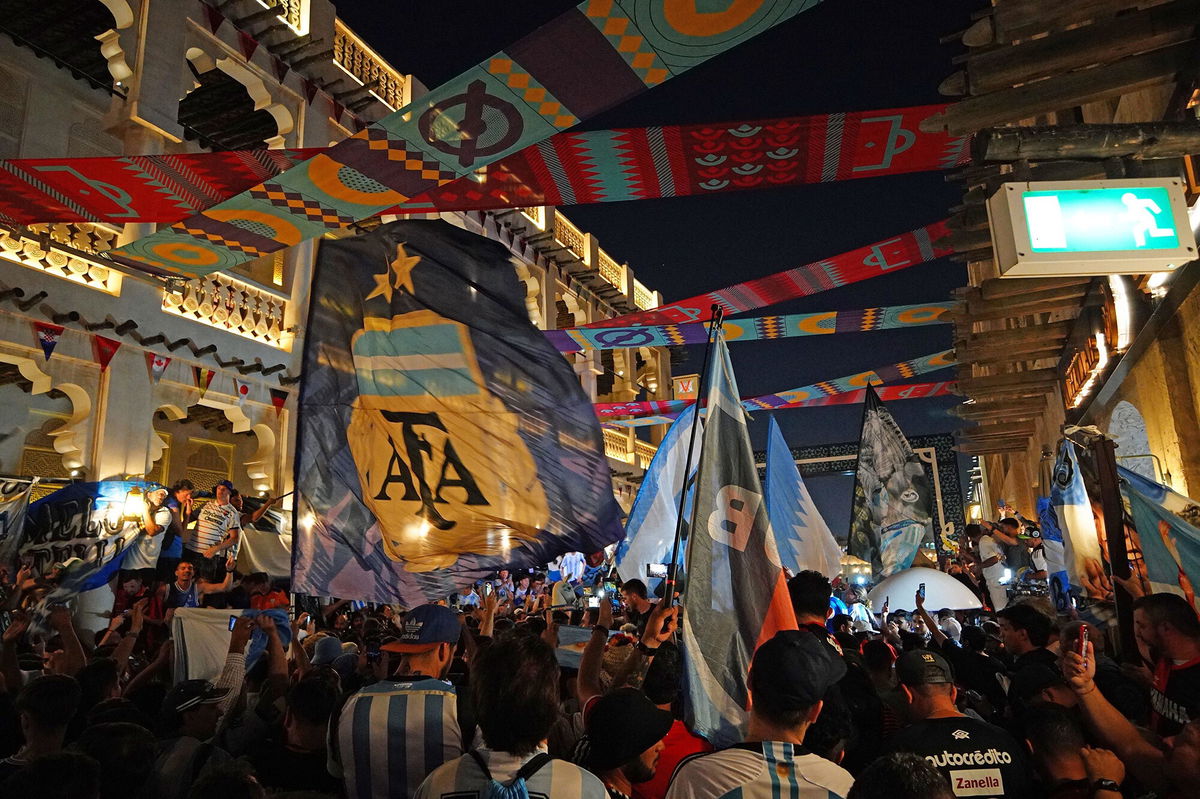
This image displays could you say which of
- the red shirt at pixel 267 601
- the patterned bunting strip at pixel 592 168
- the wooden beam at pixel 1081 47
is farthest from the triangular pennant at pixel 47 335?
the wooden beam at pixel 1081 47

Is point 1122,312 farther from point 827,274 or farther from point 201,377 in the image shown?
point 201,377

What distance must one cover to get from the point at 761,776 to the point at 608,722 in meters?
0.61

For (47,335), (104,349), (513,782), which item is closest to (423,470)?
(513,782)

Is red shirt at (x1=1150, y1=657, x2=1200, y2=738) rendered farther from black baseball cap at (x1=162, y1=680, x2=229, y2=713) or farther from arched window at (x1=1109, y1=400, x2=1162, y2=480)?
arched window at (x1=1109, y1=400, x2=1162, y2=480)

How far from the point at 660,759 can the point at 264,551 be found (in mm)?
10217

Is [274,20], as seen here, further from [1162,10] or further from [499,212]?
[1162,10]

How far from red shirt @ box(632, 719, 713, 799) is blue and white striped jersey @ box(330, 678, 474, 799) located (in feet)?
2.24

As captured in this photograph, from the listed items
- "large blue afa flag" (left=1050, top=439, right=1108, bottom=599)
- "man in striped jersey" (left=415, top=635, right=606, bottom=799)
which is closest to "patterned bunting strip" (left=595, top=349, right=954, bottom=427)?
"large blue afa flag" (left=1050, top=439, right=1108, bottom=599)

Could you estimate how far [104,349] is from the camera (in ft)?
37.3

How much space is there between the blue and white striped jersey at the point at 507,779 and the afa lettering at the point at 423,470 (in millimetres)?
2413

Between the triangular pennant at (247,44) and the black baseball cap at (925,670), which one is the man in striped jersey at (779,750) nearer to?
the black baseball cap at (925,670)

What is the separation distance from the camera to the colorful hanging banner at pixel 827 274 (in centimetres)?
901

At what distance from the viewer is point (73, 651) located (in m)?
4.17

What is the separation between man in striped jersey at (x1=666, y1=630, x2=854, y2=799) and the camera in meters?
2.15
